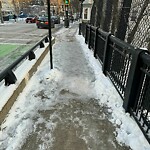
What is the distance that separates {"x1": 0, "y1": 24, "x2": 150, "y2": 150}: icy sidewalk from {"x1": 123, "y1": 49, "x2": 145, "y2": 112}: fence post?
246 millimetres

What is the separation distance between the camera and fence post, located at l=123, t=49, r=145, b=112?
308cm

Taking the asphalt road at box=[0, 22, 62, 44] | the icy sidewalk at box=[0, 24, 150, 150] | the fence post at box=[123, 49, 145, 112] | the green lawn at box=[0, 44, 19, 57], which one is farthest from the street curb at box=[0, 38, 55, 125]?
the asphalt road at box=[0, 22, 62, 44]

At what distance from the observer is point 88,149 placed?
2645 mm

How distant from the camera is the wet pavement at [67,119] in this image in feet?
8.98

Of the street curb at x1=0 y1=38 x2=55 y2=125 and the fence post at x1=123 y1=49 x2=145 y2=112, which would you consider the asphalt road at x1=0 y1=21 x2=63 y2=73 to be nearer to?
the street curb at x1=0 y1=38 x2=55 y2=125

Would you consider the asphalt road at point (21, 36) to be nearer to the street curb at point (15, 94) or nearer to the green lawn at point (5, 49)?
the green lawn at point (5, 49)

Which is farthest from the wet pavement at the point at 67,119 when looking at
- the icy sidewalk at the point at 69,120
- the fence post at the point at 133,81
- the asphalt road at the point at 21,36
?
the asphalt road at the point at 21,36

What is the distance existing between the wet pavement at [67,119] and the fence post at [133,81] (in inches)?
17.3

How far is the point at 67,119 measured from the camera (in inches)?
130

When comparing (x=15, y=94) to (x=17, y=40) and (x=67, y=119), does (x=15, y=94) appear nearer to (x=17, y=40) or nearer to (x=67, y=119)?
(x=67, y=119)

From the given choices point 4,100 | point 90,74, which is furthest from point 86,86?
point 4,100

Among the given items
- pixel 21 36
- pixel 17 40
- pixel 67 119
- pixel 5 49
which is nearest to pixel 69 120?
pixel 67 119

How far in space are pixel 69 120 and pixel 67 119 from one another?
5 centimetres

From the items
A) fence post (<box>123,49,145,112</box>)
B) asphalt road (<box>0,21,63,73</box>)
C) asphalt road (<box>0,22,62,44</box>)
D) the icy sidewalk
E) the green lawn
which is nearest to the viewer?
the icy sidewalk
